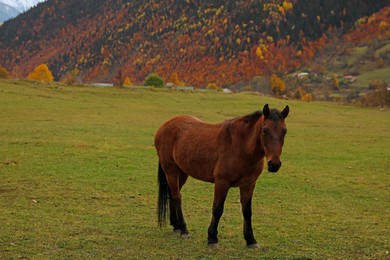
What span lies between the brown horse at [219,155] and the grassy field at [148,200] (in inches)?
25.2

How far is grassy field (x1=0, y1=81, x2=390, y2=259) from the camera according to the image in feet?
26.0

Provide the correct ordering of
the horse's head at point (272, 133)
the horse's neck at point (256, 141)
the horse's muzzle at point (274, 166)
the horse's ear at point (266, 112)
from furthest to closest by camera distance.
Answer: the horse's neck at point (256, 141) < the horse's ear at point (266, 112) < the horse's head at point (272, 133) < the horse's muzzle at point (274, 166)

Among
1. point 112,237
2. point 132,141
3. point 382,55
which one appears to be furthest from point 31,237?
point 382,55

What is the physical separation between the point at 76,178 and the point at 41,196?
9.39ft

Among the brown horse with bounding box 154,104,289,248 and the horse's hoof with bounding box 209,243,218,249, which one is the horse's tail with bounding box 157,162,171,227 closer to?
the brown horse with bounding box 154,104,289,248

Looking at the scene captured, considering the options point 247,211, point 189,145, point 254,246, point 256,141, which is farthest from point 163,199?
point 256,141

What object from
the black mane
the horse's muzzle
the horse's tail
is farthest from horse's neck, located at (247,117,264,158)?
the horse's tail

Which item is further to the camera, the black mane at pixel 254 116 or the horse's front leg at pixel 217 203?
the horse's front leg at pixel 217 203

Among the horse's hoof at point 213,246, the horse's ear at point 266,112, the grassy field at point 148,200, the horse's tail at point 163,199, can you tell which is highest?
the horse's ear at point 266,112

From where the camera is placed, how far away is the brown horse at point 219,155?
22.6 ft

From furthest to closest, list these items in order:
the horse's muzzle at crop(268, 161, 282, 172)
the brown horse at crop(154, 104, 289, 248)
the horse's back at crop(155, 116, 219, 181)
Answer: the horse's back at crop(155, 116, 219, 181)
the brown horse at crop(154, 104, 289, 248)
the horse's muzzle at crop(268, 161, 282, 172)

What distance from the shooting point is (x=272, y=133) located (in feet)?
Answer: 22.2

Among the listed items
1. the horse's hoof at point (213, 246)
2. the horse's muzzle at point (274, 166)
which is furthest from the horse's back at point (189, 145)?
the horse's muzzle at point (274, 166)

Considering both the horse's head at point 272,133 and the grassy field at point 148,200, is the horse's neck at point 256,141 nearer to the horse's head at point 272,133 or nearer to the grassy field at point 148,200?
the horse's head at point 272,133
